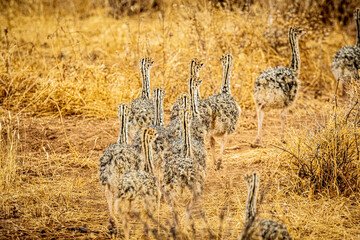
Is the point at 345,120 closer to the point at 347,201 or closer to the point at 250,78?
the point at 347,201

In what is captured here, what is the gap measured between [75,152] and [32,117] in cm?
201

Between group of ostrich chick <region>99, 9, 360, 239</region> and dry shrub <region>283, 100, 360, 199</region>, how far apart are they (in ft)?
4.10

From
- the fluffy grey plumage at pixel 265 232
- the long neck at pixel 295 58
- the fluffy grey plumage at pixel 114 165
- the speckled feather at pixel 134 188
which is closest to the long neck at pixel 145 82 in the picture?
the fluffy grey plumage at pixel 114 165

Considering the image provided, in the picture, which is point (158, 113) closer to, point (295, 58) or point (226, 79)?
point (226, 79)

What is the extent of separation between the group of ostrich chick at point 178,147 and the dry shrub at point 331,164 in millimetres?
1248

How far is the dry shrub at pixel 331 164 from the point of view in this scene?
6.05m

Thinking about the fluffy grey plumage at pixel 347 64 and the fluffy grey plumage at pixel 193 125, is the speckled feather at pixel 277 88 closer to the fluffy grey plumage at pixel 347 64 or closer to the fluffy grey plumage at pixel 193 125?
the fluffy grey plumage at pixel 193 125

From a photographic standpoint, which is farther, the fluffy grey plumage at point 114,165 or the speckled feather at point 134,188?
the fluffy grey plumage at point 114,165

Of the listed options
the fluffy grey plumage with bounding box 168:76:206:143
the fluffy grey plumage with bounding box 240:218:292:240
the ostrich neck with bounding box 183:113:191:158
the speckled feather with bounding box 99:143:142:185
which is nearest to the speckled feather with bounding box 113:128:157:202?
the speckled feather with bounding box 99:143:142:185

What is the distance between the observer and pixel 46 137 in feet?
27.7

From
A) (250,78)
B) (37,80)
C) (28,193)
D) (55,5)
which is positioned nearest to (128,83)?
(37,80)

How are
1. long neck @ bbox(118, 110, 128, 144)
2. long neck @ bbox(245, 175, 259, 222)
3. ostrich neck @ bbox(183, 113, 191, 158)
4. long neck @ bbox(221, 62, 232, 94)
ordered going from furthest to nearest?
long neck @ bbox(221, 62, 232, 94), long neck @ bbox(118, 110, 128, 144), ostrich neck @ bbox(183, 113, 191, 158), long neck @ bbox(245, 175, 259, 222)

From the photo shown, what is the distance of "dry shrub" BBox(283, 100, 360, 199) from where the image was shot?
6055 mm

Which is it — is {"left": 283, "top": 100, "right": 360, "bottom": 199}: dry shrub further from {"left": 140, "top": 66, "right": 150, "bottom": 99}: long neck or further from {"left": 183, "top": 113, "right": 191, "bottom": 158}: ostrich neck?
{"left": 140, "top": 66, "right": 150, "bottom": 99}: long neck
